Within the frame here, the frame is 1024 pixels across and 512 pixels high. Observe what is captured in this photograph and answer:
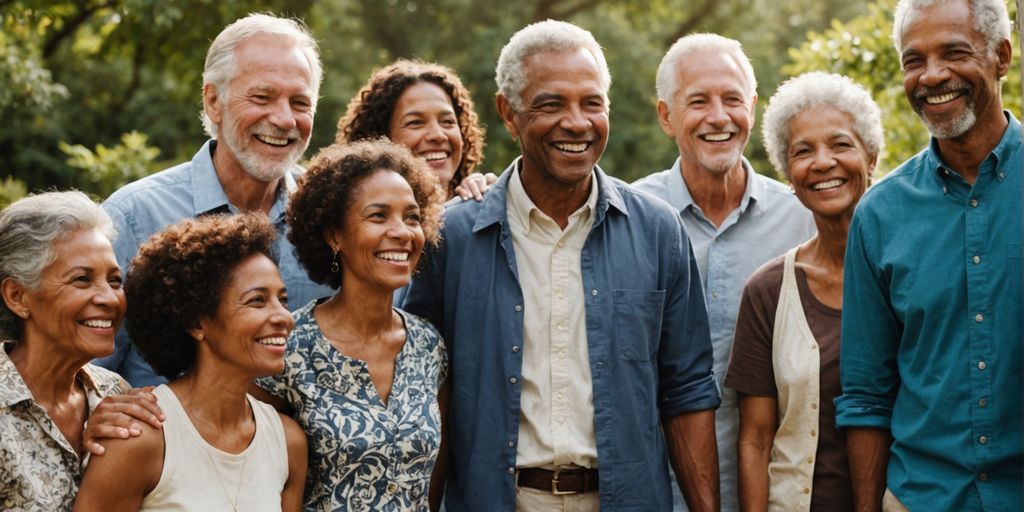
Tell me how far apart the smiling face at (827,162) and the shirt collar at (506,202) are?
764 mm

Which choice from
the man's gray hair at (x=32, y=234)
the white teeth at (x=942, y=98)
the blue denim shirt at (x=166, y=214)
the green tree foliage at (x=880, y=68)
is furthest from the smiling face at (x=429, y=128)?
the green tree foliage at (x=880, y=68)

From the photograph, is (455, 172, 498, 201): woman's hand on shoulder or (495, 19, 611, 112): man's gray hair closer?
(495, 19, 611, 112): man's gray hair

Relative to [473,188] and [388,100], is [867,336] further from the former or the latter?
[388,100]

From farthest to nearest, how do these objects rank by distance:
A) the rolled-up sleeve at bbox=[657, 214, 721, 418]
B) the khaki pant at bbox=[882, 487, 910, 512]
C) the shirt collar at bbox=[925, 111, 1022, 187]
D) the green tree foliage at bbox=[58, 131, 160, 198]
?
the green tree foliage at bbox=[58, 131, 160, 198] < the rolled-up sleeve at bbox=[657, 214, 721, 418] < the khaki pant at bbox=[882, 487, 910, 512] < the shirt collar at bbox=[925, 111, 1022, 187]

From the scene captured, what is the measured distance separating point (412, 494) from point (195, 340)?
35.7 inches

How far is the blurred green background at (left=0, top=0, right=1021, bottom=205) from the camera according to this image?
1083cm

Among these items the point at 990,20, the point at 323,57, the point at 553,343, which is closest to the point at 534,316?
the point at 553,343

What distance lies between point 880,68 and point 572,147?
4495 millimetres

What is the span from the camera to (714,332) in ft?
Result: 17.1

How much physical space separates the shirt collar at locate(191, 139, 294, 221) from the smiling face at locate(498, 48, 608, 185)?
1090 millimetres

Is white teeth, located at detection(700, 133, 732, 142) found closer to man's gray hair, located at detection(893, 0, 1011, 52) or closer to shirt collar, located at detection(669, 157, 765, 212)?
shirt collar, located at detection(669, 157, 765, 212)

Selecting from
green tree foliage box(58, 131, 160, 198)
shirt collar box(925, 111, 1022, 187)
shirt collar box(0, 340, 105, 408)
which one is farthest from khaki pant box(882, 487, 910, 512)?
green tree foliage box(58, 131, 160, 198)

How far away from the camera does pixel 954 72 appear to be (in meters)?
3.98

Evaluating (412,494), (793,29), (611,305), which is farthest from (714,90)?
(793,29)
